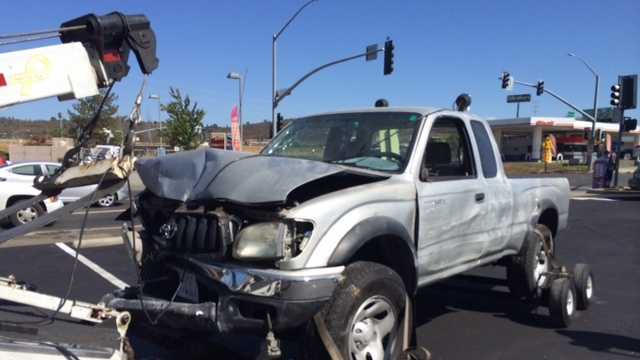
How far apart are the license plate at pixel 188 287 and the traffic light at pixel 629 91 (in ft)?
80.9

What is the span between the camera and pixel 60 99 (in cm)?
329

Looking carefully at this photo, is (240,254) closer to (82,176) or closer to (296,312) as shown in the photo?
(296,312)

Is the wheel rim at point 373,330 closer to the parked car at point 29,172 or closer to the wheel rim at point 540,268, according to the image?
the wheel rim at point 540,268

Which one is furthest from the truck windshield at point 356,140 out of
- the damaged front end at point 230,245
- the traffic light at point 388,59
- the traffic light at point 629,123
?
the traffic light at point 629,123

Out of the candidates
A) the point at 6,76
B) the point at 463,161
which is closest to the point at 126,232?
the point at 6,76

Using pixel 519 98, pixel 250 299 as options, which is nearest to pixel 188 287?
pixel 250 299

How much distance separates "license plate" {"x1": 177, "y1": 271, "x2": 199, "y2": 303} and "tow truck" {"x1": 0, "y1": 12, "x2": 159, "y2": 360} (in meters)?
0.40

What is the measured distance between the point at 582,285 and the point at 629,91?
21.0 meters

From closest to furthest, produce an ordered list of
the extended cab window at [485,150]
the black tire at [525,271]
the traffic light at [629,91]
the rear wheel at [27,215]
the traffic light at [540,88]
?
the extended cab window at [485,150]
the black tire at [525,271]
the rear wheel at [27,215]
the traffic light at [629,91]
the traffic light at [540,88]

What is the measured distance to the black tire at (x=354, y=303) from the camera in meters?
3.34

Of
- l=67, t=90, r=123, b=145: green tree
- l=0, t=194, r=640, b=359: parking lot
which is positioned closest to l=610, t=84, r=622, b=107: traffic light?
l=0, t=194, r=640, b=359: parking lot

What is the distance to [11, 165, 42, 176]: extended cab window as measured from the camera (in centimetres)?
1597

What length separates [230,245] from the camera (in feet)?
11.2

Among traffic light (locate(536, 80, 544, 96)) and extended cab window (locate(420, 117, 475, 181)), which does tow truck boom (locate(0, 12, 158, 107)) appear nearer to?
extended cab window (locate(420, 117, 475, 181))
